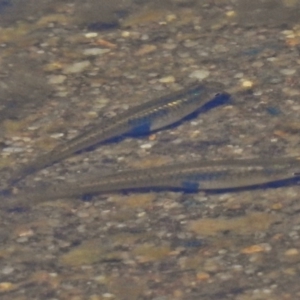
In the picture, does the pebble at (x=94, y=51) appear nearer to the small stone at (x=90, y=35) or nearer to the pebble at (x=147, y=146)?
the small stone at (x=90, y=35)

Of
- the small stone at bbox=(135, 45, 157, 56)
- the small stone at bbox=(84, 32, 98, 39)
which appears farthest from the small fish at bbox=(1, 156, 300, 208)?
the small stone at bbox=(84, 32, 98, 39)

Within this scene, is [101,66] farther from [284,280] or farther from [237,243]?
[284,280]

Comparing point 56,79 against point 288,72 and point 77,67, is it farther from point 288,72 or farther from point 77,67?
point 288,72

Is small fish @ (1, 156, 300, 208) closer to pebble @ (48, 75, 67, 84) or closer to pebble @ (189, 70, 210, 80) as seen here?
pebble @ (189, 70, 210, 80)

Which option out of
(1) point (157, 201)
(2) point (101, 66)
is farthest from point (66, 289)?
(2) point (101, 66)

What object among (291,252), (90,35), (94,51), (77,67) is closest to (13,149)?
(77,67)
